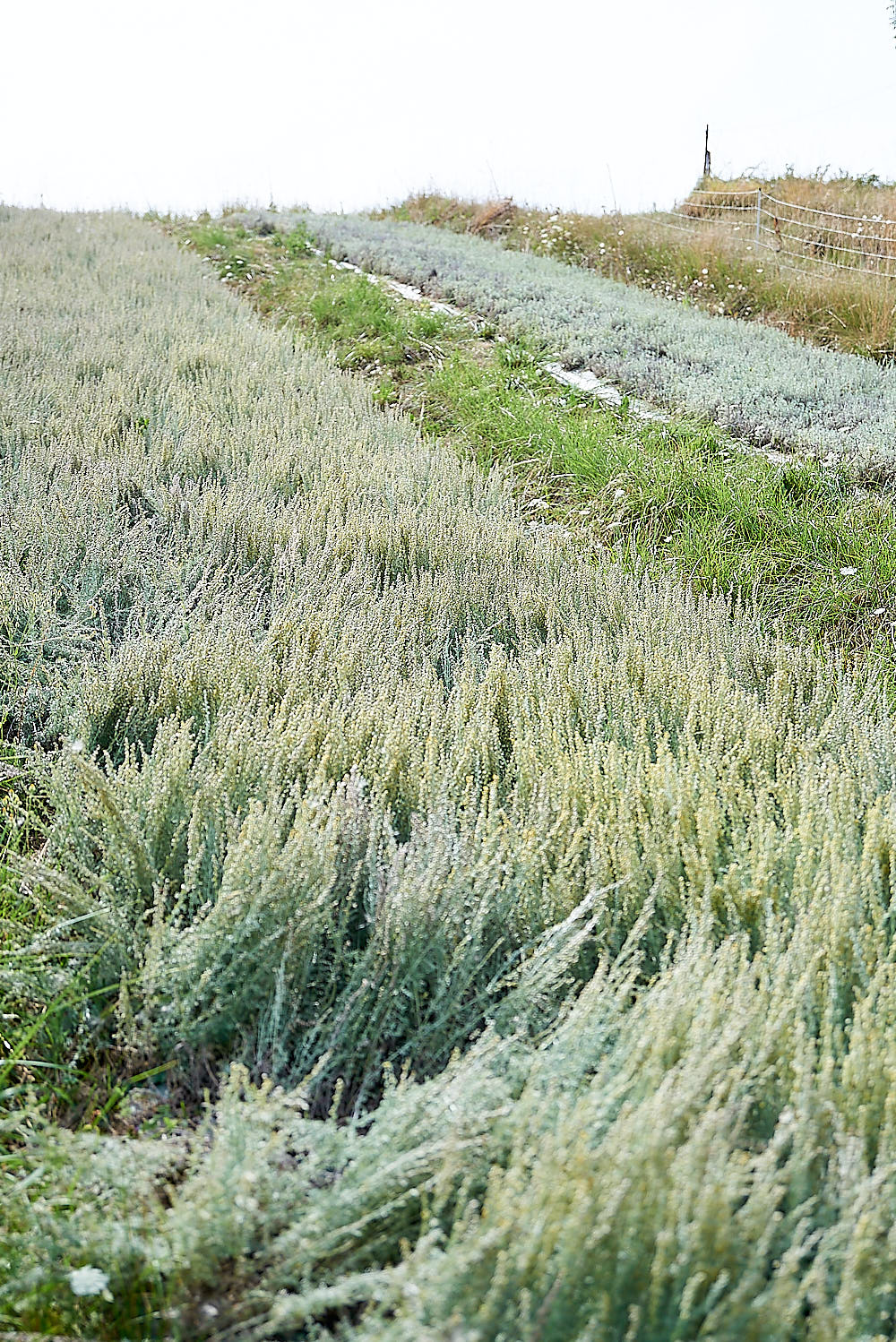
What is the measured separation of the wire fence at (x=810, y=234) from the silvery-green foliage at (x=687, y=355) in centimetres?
216

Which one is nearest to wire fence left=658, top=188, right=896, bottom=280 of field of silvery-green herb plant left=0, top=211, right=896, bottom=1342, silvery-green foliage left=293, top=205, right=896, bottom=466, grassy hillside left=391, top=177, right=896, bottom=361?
grassy hillside left=391, top=177, right=896, bottom=361

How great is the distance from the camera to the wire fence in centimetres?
1056

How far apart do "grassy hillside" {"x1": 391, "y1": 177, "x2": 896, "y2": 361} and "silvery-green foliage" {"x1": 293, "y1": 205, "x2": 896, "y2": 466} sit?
0.62m

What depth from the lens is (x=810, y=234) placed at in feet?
40.8

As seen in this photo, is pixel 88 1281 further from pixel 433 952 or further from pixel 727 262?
pixel 727 262

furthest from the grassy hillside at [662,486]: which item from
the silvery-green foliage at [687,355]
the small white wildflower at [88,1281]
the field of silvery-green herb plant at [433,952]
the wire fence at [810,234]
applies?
the wire fence at [810,234]

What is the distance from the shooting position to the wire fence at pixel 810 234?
10562mm

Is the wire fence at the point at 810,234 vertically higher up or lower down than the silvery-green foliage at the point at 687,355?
higher up

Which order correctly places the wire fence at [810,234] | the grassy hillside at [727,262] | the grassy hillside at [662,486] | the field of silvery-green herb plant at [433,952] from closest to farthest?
the field of silvery-green herb plant at [433,952] < the grassy hillside at [662,486] < the grassy hillside at [727,262] < the wire fence at [810,234]

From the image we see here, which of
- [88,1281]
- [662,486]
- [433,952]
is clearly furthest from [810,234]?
[88,1281]

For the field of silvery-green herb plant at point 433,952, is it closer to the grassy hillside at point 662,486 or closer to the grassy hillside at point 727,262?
the grassy hillside at point 662,486

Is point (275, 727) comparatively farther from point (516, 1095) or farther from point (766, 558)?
point (766, 558)

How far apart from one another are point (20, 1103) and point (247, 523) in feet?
8.91

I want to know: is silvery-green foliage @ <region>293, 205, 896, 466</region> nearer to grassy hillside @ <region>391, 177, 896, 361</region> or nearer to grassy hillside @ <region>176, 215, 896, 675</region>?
grassy hillside @ <region>176, 215, 896, 675</region>
